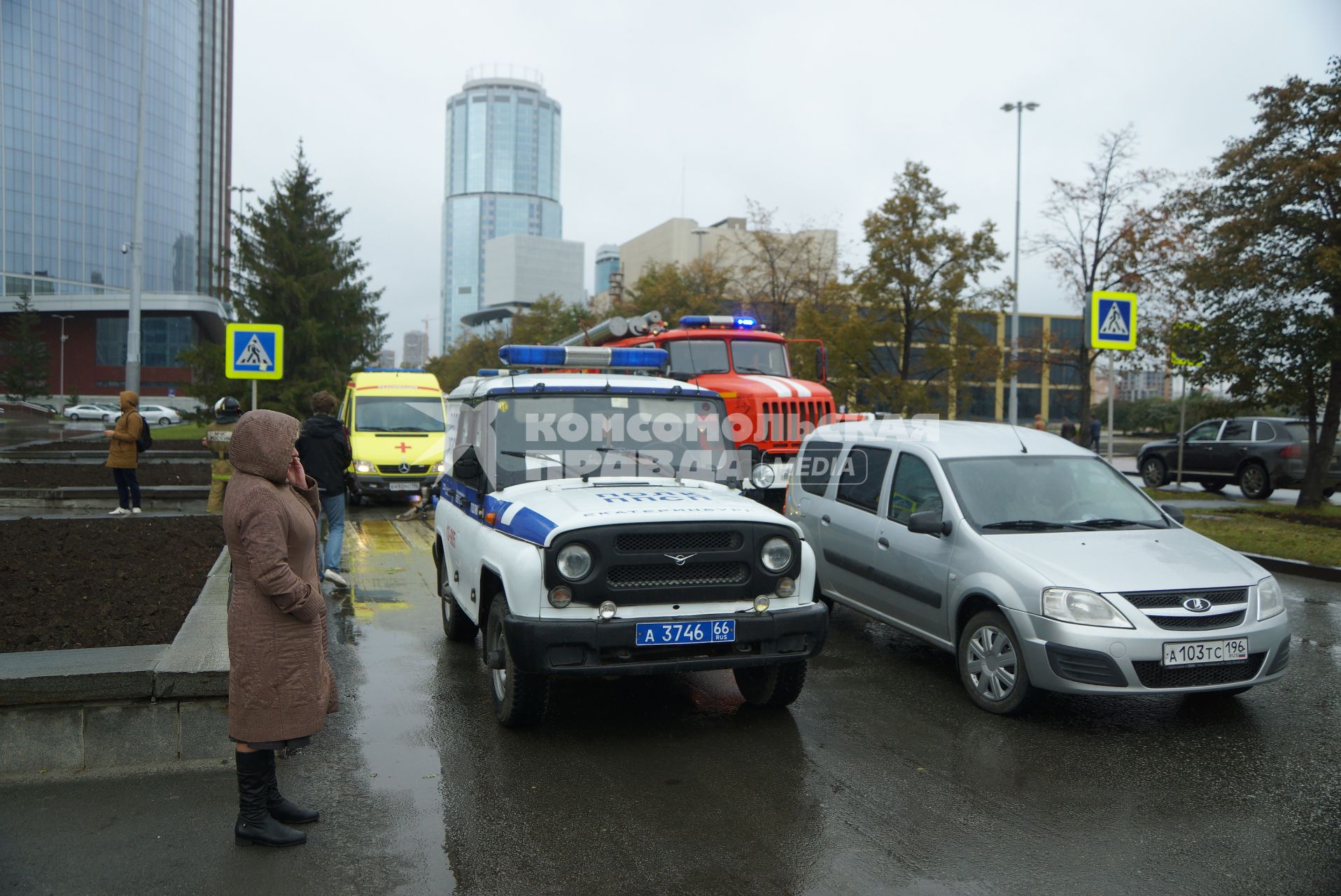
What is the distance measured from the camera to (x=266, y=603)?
405 centimetres

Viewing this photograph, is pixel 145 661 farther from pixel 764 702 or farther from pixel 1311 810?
pixel 1311 810

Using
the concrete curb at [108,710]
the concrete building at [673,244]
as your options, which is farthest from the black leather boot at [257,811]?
the concrete building at [673,244]

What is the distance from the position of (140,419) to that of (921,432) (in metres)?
10.6

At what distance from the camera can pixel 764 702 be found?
6.16 m

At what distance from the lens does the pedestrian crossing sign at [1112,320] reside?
578 inches

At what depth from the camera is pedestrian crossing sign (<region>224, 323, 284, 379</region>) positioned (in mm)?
15391

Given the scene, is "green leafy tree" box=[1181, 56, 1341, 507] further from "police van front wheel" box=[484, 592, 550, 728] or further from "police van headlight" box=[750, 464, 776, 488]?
"police van front wheel" box=[484, 592, 550, 728]

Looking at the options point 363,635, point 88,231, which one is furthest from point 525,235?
point 363,635

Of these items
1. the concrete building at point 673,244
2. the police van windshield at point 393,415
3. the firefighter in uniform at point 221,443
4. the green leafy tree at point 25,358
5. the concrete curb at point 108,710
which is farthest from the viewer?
the concrete building at point 673,244

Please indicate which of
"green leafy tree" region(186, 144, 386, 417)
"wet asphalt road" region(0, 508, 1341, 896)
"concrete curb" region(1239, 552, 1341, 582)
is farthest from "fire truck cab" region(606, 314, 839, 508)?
"green leafy tree" region(186, 144, 386, 417)

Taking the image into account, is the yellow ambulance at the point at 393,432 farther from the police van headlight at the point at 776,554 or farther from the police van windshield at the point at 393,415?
the police van headlight at the point at 776,554

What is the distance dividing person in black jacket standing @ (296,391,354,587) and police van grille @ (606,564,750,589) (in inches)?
185

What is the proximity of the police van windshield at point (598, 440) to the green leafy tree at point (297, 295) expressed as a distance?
81.4 feet

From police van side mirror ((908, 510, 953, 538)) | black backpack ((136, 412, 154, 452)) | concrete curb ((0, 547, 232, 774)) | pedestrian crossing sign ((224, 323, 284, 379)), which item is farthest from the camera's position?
pedestrian crossing sign ((224, 323, 284, 379))
